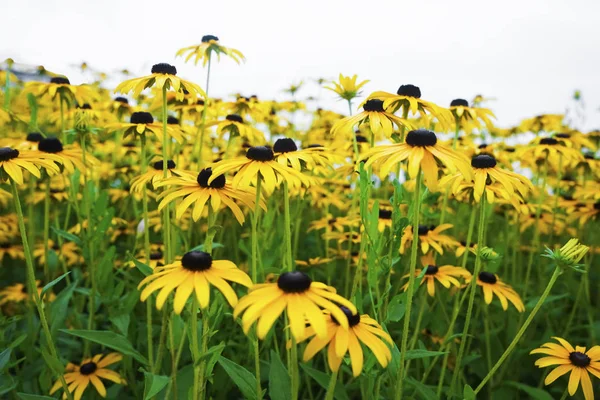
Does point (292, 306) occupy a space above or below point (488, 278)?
above

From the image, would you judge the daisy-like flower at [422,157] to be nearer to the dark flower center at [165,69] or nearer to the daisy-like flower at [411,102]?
the daisy-like flower at [411,102]

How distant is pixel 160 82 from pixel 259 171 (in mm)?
658

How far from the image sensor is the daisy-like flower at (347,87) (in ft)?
8.00

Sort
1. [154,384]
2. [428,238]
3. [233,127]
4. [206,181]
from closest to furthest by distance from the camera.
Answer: [154,384], [206,181], [428,238], [233,127]

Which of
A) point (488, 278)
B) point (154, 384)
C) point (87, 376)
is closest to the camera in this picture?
point (154, 384)

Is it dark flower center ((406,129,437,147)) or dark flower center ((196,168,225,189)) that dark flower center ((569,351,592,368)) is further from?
dark flower center ((196,168,225,189))

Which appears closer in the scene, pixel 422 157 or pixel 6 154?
pixel 422 157

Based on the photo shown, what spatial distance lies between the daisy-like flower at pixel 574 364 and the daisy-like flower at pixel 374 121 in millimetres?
958

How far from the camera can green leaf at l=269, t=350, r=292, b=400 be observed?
1574 mm

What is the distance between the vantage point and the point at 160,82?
6.05 ft

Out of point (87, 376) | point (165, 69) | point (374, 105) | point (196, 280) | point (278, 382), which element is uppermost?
point (165, 69)

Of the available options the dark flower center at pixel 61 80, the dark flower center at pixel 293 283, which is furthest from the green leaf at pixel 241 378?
the dark flower center at pixel 61 80

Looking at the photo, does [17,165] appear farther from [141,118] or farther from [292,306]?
[292,306]

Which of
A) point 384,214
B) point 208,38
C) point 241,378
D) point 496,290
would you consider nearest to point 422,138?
point 241,378
